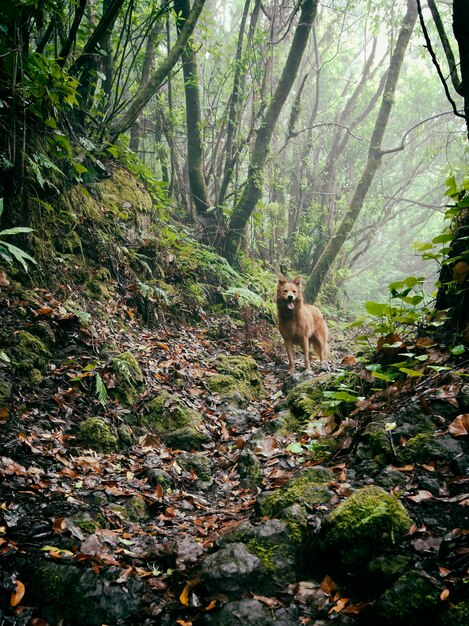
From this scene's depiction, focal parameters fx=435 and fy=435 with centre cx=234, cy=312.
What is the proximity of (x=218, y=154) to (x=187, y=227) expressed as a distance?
2.72 m

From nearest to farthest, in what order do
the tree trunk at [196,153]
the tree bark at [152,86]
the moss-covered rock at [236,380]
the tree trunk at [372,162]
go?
the moss-covered rock at [236,380] < the tree bark at [152,86] < the tree trunk at [196,153] < the tree trunk at [372,162]

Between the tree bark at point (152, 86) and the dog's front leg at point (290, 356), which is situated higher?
the tree bark at point (152, 86)

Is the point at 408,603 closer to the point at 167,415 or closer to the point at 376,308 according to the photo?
the point at 376,308

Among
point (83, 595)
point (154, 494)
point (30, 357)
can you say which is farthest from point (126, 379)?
point (83, 595)

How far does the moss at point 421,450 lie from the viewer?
2.92 meters

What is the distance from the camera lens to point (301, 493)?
9.82 feet

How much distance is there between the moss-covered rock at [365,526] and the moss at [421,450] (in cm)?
55

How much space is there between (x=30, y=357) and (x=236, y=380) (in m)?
3.04

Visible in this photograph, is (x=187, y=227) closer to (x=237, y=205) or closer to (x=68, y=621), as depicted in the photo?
(x=237, y=205)

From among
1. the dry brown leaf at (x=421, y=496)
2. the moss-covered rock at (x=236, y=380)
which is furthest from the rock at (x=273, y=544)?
the moss-covered rock at (x=236, y=380)

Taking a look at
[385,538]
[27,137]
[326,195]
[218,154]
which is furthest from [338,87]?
[385,538]

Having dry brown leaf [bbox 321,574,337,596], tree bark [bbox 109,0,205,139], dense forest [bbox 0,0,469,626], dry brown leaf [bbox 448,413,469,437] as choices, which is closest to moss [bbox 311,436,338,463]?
dense forest [bbox 0,0,469,626]

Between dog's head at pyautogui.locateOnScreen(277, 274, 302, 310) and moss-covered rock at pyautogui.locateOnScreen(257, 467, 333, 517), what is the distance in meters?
4.92

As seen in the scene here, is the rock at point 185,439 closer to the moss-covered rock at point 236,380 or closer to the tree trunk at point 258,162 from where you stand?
the moss-covered rock at point 236,380
